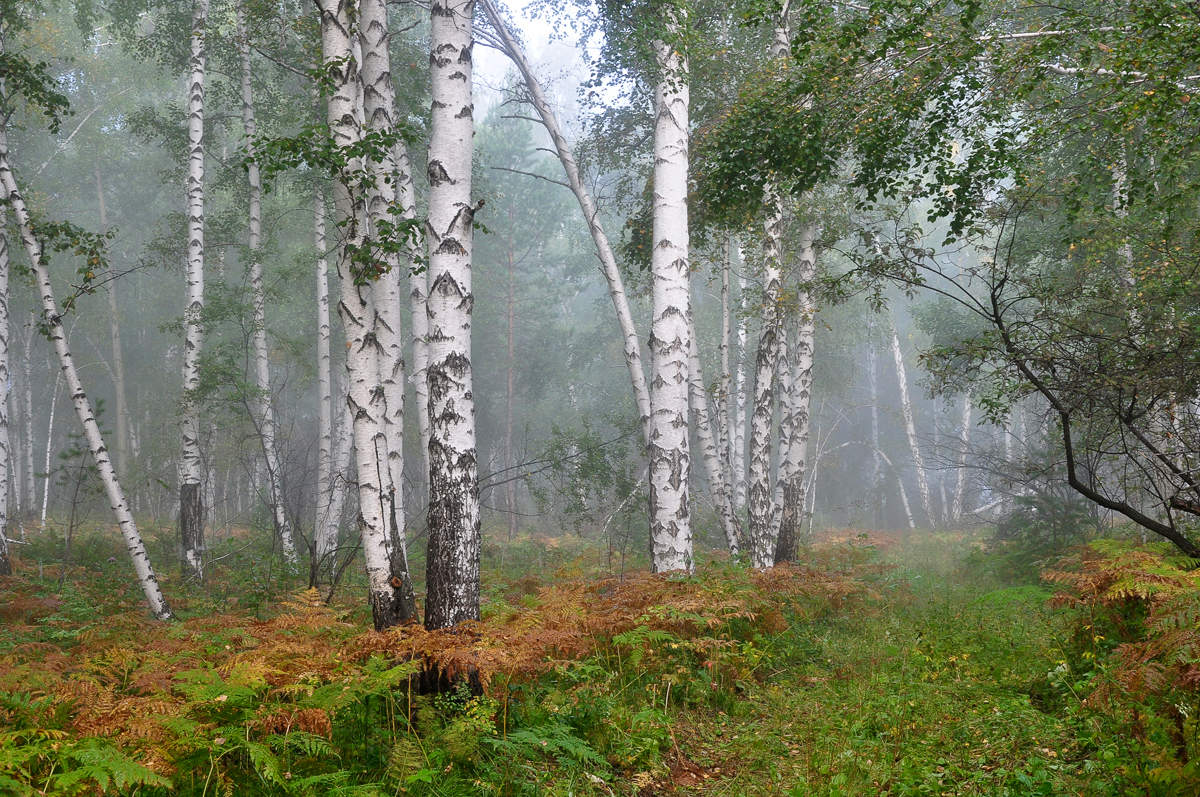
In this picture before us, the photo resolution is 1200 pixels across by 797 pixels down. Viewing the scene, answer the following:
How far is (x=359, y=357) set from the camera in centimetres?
611

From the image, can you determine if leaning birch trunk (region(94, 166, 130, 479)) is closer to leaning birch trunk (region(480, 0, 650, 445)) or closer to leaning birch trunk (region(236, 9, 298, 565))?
leaning birch trunk (region(236, 9, 298, 565))

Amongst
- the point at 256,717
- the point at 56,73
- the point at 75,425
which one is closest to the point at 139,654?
the point at 256,717

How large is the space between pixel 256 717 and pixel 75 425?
116ft

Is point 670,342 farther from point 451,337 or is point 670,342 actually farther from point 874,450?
point 874,450

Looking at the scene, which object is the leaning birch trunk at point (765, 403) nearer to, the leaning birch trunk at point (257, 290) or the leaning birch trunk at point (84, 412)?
the leaning birch trunk at point (84, 412)

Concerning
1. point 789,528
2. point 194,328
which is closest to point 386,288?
point 194,328

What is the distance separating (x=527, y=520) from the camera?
103 ft

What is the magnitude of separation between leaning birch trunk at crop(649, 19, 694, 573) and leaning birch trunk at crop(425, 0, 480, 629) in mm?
2928

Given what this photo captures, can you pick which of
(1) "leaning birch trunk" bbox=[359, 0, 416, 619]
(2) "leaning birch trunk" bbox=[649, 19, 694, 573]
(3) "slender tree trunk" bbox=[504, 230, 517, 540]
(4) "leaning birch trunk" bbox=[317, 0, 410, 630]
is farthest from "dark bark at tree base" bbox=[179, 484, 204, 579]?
(3) "slender tree trunk" bbox=[504, 230, 517, 540]

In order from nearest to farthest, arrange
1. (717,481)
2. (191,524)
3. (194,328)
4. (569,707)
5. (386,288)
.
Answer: (569,707), (386,288), (717,481), (191,524), (194,328)

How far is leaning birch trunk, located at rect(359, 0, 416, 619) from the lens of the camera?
5779 mm

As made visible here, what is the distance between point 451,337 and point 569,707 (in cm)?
257

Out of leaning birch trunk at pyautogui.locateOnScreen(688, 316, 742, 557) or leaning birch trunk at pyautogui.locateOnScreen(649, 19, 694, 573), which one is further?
leaning birch trunk at pyautogui.locateOnScreen(688, 316, 742, 557)

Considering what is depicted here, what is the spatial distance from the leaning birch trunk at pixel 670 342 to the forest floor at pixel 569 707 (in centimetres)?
73
